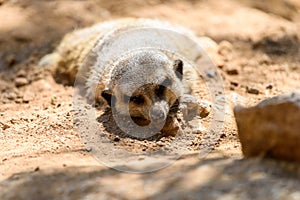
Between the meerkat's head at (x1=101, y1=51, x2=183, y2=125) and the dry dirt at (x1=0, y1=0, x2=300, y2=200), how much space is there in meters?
0.26

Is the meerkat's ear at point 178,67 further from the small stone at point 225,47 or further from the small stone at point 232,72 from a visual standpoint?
the small stone at point 225,47

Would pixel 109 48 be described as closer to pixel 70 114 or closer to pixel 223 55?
pixel 70 114

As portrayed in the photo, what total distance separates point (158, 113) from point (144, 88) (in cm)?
27

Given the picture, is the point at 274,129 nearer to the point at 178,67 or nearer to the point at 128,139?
the point at 128,139

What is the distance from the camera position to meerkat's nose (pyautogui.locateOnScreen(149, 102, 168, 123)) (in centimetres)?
316

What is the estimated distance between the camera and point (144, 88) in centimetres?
337

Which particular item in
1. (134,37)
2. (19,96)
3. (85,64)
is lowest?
(19,96)

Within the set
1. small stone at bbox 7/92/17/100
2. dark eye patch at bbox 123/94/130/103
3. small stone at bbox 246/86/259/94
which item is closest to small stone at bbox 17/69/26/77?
small stone at bbox 7/92/17/100

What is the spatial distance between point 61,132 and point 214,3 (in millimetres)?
3202

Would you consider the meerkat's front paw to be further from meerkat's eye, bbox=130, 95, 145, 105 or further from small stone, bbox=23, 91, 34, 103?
small stone, bbox=23, 91, 34, 103

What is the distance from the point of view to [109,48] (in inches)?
175

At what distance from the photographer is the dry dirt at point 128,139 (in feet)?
7.03

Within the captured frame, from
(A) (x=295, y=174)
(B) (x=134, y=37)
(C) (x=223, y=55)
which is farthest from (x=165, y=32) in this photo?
(A) (x=295, y=174)

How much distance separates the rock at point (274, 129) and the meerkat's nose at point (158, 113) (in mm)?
832
